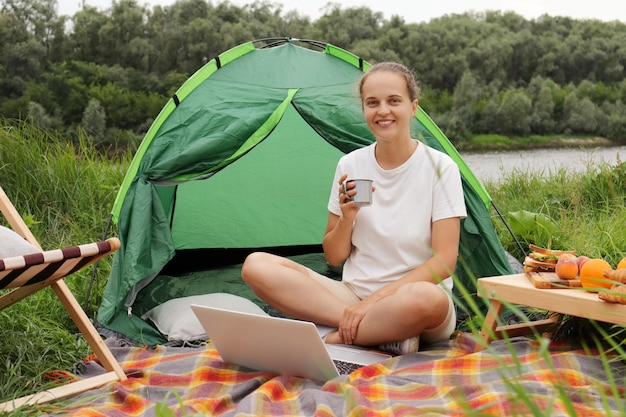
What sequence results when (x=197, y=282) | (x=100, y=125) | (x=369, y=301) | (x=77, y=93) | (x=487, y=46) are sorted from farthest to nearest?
(x=487, y=46) < (x=77, y=93) < (x=100, y=125) < (x=197, y=282) < (x=369, y=301)

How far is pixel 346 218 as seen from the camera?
7.80 feet

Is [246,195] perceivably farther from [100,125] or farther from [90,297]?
[100,125]

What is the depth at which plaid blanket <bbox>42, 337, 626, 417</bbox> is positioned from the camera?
1.85 meters

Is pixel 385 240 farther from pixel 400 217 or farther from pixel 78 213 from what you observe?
pixel 78 213

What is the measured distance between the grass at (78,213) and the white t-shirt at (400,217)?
40 cm

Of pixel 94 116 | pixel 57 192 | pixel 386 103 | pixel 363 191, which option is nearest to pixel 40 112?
pixel 94 116

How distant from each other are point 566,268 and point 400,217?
1.83 feet

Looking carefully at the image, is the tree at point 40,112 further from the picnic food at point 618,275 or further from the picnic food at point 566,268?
the picnic food at point 618,275

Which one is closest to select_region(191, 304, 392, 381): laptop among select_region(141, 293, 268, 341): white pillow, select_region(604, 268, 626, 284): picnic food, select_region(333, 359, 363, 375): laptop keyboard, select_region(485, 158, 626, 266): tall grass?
select_region(333, 359, 363, 375): laptop keyboard

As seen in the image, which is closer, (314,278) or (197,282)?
(314,278)

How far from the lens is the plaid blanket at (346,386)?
A: 6.07 feet

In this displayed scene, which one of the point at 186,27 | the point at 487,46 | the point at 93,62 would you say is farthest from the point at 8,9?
the point at 487,46

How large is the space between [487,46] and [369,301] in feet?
50.3

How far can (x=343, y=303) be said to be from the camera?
2406mm
